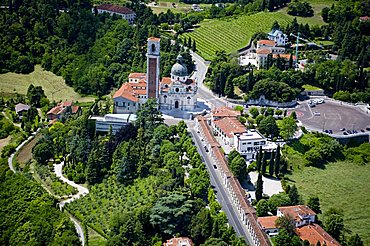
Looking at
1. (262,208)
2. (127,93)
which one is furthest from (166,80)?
(262,208)

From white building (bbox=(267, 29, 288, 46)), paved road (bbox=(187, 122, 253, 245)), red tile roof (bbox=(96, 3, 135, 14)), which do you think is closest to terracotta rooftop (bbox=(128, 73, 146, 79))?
paved road (bbox=(187, 122, 253, 245))

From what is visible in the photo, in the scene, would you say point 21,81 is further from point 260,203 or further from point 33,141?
point 260,203

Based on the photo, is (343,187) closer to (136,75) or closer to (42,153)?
(136,75)

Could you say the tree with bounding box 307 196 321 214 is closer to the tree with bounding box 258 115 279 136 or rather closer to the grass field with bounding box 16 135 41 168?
the tree with bounding box 258 115 279 136

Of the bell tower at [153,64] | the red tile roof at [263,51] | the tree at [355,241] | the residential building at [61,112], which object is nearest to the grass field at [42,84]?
the residential building at [61,112]

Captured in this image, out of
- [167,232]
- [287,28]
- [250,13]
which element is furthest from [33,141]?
[250,13]
